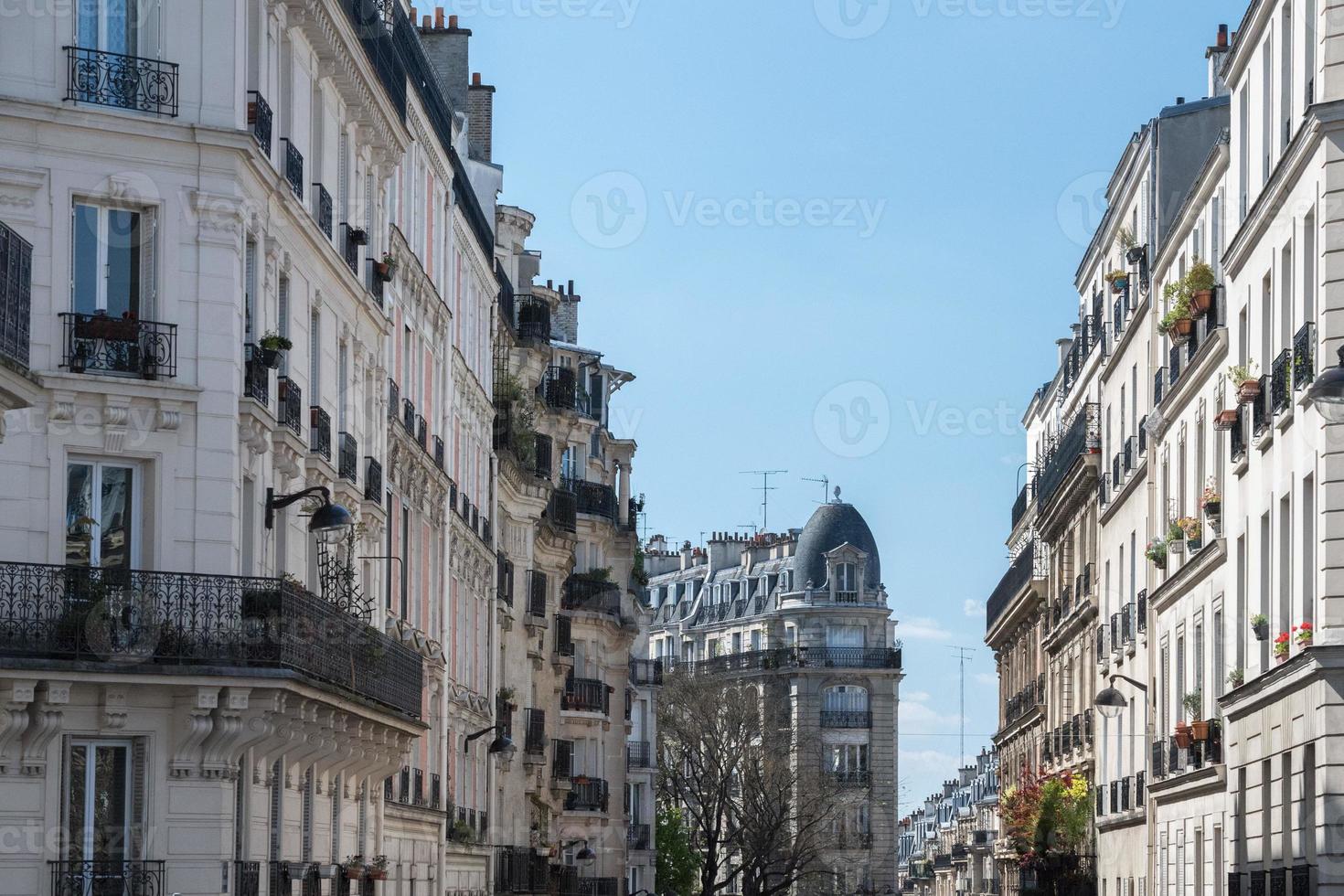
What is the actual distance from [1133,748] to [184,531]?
25.1m

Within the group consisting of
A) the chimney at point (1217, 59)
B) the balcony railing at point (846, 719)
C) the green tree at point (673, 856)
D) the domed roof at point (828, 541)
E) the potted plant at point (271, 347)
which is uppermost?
the chimney at point (1217, 59)

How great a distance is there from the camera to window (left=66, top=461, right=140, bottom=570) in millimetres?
23500

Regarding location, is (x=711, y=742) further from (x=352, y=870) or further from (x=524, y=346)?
(x=352, y=870)

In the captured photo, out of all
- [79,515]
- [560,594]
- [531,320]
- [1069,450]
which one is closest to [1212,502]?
[79,515]

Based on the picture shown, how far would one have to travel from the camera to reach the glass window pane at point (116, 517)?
2369 cm

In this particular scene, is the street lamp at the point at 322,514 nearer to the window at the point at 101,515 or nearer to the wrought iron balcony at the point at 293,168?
the window at the point at 101,515

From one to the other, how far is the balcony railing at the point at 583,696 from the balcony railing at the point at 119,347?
35.7 metres

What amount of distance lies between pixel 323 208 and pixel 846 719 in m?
87.0

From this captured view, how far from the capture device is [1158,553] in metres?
39.9

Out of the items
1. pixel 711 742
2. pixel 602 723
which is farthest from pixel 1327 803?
pixel 711 742

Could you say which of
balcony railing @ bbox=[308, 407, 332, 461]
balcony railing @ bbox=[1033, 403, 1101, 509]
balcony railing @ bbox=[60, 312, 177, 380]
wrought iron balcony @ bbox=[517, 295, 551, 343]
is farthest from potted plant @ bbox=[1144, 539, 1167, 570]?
balcony railing @ bbox=[60, 312, 177, 380]

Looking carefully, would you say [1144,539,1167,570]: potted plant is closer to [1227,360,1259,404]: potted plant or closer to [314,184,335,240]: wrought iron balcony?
[1227,360,1259,404]: potted plant

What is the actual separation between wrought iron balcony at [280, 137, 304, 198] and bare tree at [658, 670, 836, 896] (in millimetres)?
59499

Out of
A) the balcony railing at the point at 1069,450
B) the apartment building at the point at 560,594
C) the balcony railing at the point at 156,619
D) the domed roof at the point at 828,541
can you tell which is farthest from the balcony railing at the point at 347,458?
the domed roof at the point at 828,541
